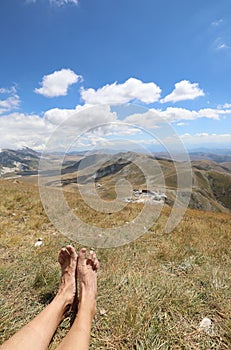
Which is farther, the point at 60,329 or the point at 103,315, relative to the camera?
the point at 103,315

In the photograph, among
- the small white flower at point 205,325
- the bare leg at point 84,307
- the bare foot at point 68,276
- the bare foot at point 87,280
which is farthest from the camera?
the bare foot at point 68,276

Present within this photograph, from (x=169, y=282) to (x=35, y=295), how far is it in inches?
78.6

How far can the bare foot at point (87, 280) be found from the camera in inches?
114

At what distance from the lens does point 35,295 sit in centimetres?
311

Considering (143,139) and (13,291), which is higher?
(143,139)

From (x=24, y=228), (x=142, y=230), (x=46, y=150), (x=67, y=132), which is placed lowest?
(x=142, y=230)

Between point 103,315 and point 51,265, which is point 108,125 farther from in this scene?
point 103,315

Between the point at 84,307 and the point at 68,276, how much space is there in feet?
2.51

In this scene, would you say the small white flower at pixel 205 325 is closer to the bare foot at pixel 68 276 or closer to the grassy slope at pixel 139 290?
the grassy slope at pixel 139 290

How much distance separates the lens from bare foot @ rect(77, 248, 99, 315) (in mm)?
2904

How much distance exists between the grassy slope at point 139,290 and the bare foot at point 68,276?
170mm

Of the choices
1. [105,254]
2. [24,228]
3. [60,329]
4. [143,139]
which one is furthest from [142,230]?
[60,329]

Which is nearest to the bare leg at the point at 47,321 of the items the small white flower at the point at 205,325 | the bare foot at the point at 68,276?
the bare foot at the point at 68,276

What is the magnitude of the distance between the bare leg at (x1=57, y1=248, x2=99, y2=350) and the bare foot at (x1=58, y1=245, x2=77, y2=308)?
0.10m
